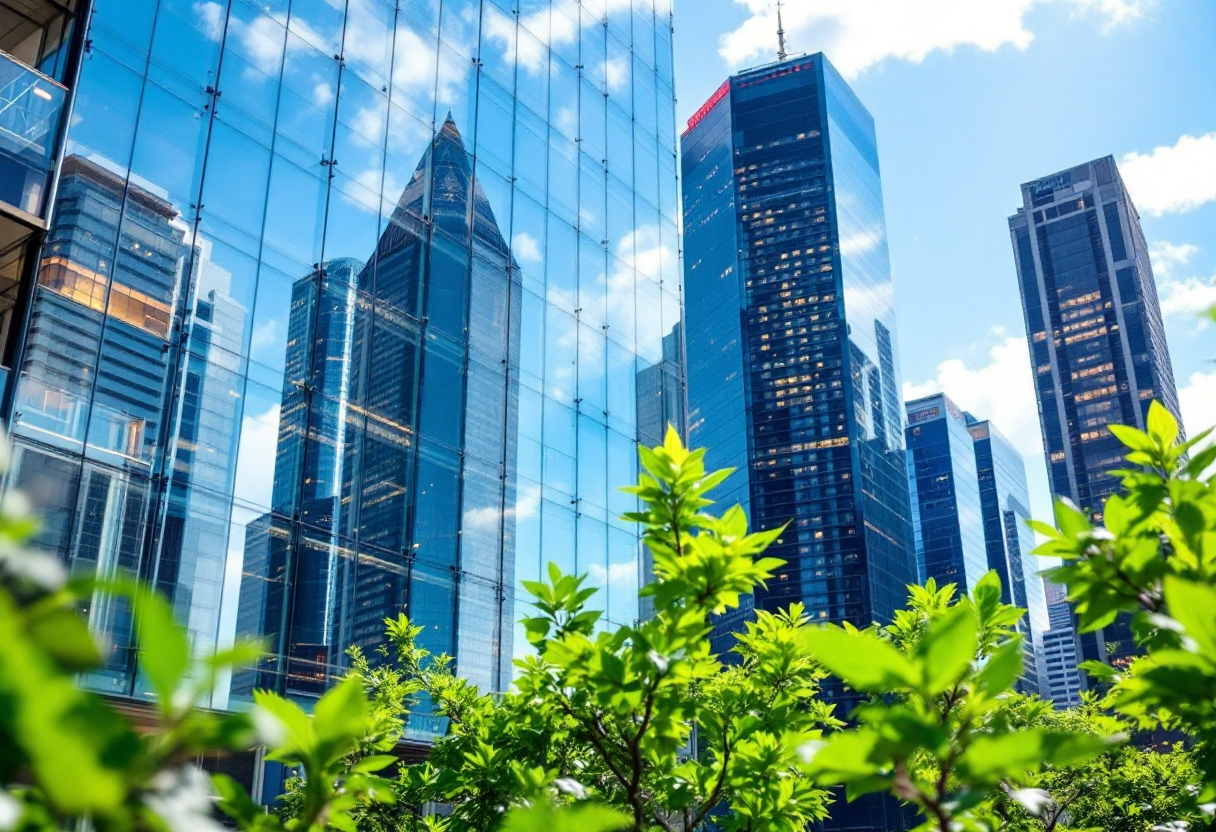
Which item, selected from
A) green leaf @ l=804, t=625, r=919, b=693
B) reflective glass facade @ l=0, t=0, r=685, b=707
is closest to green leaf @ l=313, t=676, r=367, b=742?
green leaf @ l=804, t=625, r=919, b=693

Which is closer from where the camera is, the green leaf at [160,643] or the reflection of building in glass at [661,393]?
the green leaf at [160,643]

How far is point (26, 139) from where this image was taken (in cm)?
1152

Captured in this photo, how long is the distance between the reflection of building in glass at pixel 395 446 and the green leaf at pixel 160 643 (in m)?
14.1

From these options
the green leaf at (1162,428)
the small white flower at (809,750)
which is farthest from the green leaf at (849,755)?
the green leaf at (1162,428)

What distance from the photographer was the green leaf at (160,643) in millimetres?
1262

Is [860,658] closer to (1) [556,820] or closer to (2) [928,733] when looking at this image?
(2) [928,733]

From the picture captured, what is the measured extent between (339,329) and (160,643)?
16697 millimetres

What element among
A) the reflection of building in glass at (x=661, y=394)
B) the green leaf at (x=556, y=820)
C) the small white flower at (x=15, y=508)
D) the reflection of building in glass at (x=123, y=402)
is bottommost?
the green leaf at (x=556, y=820)

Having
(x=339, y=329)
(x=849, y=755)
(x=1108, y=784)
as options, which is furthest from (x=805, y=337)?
(x=849, y=755)

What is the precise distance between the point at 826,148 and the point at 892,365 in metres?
39.3

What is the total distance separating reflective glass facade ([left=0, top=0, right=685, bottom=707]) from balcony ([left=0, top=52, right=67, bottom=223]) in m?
1.63

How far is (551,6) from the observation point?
25.3 metres

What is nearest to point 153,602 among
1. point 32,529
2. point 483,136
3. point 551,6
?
point 32,529

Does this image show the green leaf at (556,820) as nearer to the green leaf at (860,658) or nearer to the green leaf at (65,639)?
the green leaf at (860,658)
